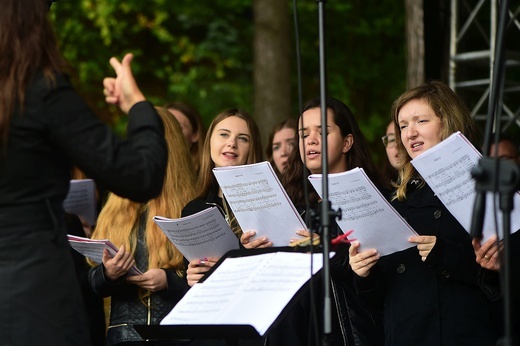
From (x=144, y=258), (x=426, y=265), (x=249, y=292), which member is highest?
(x=249, y=292)

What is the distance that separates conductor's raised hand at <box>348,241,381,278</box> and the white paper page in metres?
0.74

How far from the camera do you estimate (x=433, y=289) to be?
3943 mm

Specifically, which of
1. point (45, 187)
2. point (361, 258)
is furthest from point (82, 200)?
point (45, 187)

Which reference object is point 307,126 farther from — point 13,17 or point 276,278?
point 13,17

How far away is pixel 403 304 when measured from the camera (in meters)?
4.03

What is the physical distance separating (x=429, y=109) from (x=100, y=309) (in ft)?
8.05

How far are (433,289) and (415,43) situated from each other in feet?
14.6

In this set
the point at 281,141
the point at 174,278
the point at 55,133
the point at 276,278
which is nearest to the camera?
the point at 55,133

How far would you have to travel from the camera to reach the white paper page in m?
3.04

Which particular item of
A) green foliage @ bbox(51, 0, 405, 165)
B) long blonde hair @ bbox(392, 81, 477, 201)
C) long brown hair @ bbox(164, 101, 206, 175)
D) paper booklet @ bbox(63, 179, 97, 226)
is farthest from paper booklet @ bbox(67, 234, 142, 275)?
green foliage @ bbox(51, 0, 405, 165)

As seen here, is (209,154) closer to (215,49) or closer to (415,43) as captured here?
(415,43)

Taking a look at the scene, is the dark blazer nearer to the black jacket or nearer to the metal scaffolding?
the black jacket

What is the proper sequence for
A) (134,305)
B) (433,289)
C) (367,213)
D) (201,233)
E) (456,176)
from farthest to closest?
1. (134,305)
2. (201,233)
3. (433,289)
4. (367,213)
5. (456,176)

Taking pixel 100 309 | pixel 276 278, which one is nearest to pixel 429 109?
pixel 276 278
